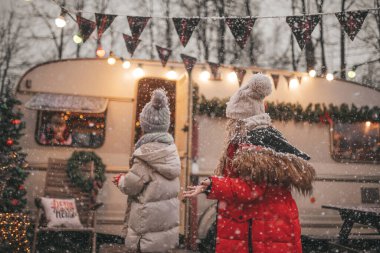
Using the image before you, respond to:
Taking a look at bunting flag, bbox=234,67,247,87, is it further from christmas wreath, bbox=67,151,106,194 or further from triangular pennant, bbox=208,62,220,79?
christmas wreath, bbox=67,151,106,194

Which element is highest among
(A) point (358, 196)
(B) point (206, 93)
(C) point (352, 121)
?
(B) point (206, 93)

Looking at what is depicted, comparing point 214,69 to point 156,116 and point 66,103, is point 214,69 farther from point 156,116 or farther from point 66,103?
point 156,116

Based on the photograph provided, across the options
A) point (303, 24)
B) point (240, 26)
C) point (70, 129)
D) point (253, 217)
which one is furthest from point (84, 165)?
point (253, 217)

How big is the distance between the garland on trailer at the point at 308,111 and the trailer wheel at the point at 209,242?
70.1 inches

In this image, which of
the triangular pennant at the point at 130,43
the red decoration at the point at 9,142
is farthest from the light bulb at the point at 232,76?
the red decoration at the point at 9,142

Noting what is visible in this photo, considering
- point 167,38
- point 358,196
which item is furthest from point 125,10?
point 358,196

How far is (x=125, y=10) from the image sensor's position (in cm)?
1653

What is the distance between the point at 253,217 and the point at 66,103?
4.37 meters

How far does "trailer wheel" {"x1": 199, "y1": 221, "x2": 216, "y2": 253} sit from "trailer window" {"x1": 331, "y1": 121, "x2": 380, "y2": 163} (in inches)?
97.0

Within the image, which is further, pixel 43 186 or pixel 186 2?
pixel 186 2

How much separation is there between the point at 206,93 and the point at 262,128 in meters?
3.83

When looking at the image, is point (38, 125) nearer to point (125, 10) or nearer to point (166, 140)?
point (166, 140)

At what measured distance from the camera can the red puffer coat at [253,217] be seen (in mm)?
2047

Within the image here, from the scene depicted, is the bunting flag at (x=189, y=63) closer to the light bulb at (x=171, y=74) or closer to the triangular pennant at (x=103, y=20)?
the light bulb at (x=171, y=74)
